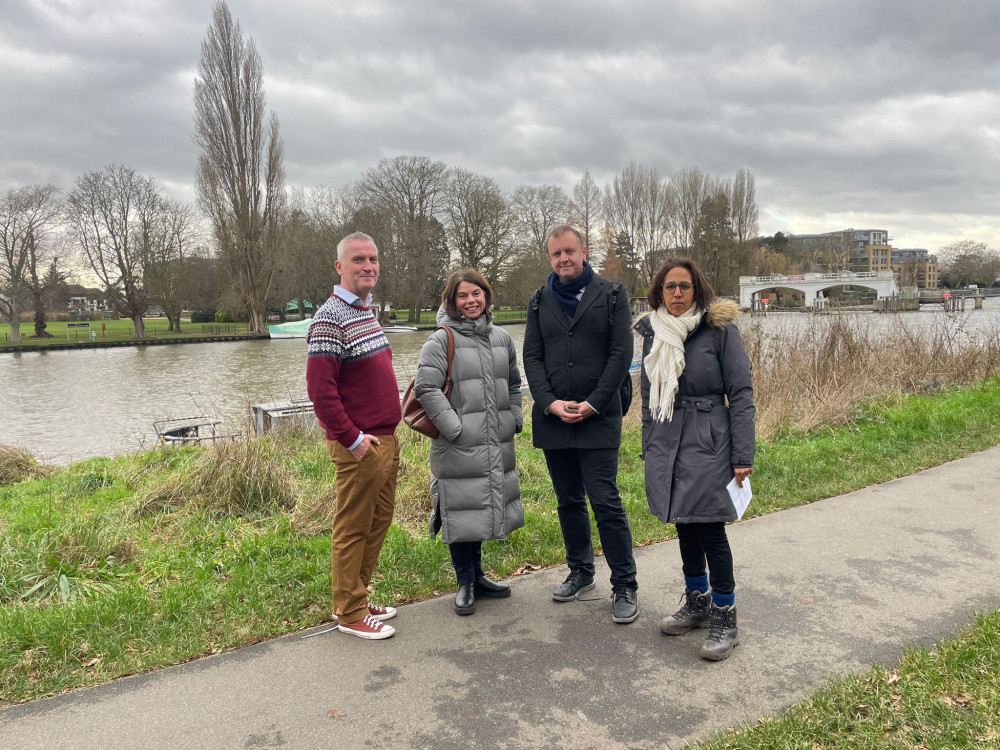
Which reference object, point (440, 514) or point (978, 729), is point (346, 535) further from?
point (978, 729)

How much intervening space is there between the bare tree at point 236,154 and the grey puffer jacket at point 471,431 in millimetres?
50325

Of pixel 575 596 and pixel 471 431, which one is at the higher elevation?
pixel 471 431

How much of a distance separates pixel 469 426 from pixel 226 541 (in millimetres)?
2535

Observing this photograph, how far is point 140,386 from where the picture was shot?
79.8 feet

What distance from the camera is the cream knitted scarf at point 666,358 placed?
3.39 m

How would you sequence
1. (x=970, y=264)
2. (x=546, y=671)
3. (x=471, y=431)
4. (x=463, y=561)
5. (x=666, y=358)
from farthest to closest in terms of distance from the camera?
(x=970, y=264) < (x=463, y=561) < (x=471, y=431) < (x=666, y=358) < (x=546, y=671)

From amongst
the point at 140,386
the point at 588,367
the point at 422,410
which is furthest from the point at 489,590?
the point at 140,386

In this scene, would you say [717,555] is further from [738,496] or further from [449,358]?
[449,358]

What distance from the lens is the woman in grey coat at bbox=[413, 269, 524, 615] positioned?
3.73 meters

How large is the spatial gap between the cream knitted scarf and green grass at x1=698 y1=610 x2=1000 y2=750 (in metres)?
1.41

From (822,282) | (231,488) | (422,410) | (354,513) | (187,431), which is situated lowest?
(187,431)

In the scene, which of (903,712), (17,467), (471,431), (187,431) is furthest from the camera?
(187,431)

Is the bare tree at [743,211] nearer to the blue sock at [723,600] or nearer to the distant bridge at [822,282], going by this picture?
the distant bridge at [822,282]

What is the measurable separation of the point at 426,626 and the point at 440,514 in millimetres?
628
